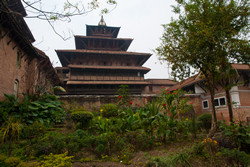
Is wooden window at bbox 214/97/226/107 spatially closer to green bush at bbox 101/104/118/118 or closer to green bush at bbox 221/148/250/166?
green bush at bbox 101/104/118/118

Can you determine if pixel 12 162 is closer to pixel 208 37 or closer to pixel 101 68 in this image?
pixel 208 37

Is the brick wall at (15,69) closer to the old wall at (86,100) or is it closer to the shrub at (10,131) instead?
the old wall at (86,100)

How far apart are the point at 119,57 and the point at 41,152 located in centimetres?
1925

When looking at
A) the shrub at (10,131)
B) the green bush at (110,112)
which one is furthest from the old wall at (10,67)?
the green bush at (110,112)

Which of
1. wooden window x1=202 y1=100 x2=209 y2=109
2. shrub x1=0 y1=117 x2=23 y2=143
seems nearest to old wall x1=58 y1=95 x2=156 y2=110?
shrub x1=0 y1=117 x2=23 y2=143

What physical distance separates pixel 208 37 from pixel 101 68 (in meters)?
16.3

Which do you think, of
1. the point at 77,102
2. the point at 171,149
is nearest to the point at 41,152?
the point at 171,149

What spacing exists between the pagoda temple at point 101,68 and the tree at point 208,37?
1464 centimetres

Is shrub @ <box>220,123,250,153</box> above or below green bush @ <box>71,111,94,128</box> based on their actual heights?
below

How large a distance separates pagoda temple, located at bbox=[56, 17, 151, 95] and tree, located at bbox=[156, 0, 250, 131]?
48.0ft

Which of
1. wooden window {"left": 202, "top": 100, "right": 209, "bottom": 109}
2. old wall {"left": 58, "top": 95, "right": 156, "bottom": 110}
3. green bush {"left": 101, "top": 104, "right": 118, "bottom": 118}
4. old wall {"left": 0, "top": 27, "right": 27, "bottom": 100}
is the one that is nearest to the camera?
old wall {"left": 0, "top": 27, "right": 27, "bottom": 100}

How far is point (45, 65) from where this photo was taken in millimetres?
13609

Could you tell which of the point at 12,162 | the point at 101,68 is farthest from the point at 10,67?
the point at 101,68

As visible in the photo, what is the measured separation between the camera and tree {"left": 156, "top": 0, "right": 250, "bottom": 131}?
19.2 feet
